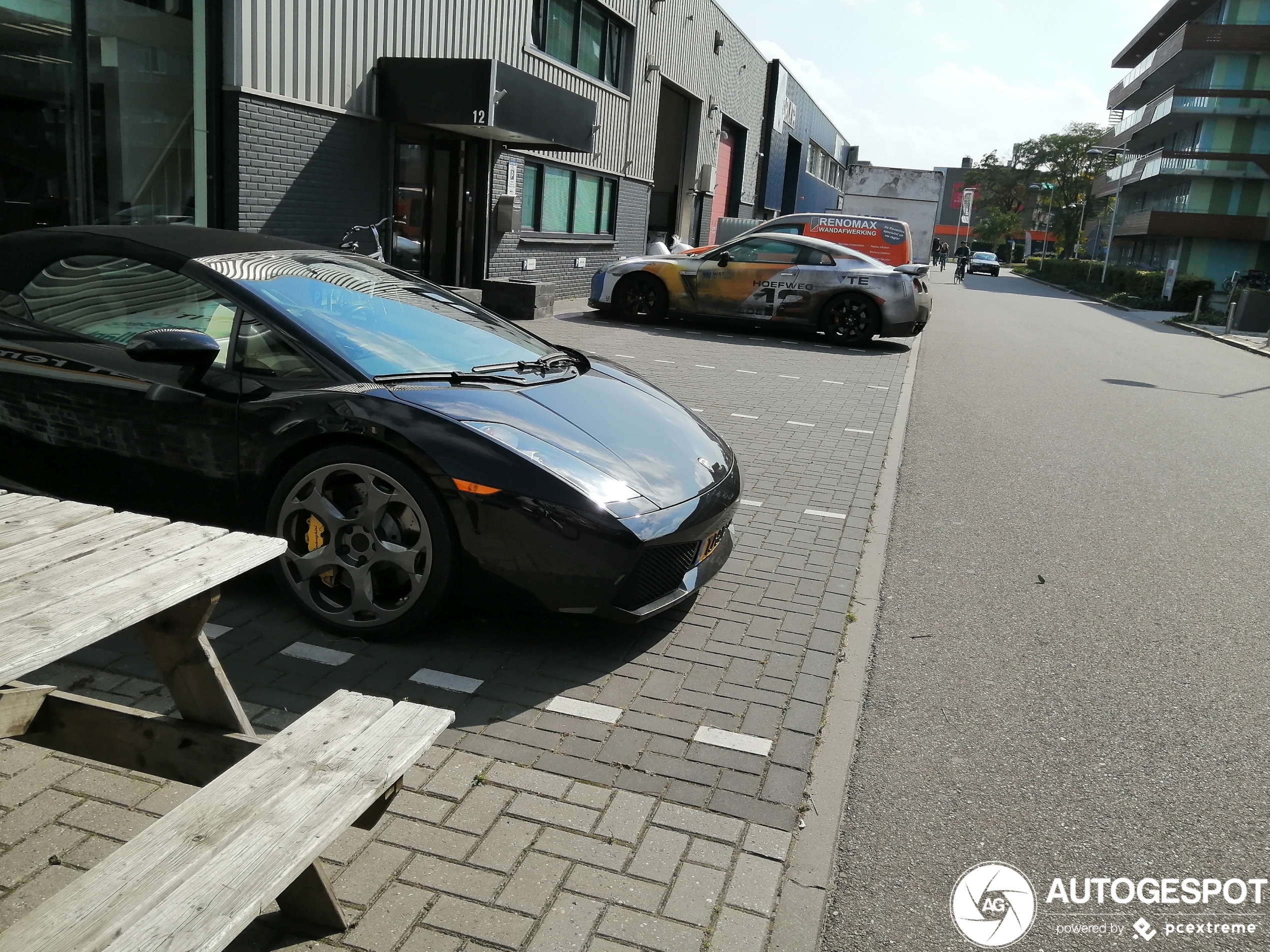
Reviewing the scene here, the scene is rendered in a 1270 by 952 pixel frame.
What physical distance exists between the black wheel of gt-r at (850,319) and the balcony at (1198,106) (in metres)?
46.6

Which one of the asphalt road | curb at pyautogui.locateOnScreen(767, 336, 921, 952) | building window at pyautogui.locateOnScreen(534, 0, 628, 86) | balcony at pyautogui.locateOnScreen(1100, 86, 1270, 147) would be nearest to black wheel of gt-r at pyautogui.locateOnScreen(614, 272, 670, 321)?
building window at pyautogui.locateOnScreen(534, 0, 628, 86)

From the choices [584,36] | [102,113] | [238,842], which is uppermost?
[584,36]

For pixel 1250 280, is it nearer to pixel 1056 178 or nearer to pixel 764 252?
pixel 764 252

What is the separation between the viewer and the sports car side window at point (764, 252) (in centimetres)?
1584

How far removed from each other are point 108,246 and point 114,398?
2.30 ft

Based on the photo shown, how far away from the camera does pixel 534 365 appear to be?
15.9 feet

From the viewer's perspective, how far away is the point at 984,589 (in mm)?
5367

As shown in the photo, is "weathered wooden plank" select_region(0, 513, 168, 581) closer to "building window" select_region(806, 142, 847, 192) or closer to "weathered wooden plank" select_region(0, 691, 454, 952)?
"weathered wooden plank" select_region(0, 691, 454, 952)

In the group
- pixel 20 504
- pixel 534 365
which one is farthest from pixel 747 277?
pixel 20 504

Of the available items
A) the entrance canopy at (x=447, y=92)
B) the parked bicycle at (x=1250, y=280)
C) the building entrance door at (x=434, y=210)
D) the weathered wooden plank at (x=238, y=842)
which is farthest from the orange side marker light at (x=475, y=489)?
the parked bicycle at (x=1250, y=280)

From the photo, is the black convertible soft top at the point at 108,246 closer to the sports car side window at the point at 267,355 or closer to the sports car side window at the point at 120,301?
the sports car side window at the point at 120,301

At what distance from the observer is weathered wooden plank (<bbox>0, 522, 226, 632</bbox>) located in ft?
7.13

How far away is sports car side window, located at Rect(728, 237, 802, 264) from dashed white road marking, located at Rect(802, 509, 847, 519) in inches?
392

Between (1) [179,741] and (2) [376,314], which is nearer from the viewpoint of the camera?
(1) [179,741]
